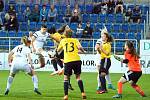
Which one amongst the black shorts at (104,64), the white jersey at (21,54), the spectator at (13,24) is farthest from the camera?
the spectator at (13,24)

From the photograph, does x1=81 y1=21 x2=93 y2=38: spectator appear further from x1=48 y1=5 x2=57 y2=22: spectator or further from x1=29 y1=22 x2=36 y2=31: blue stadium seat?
x1=29 y1=22 x2=36 y2=31: blue stadium seat

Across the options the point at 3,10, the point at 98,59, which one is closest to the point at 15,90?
the point at 98,59

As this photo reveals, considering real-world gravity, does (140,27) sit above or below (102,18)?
below

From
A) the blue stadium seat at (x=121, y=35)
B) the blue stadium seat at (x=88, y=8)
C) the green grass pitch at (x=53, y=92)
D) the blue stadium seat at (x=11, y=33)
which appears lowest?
the green grass pitch at (x=53, y=92)

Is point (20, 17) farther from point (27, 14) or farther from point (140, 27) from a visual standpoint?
point (140, 27)

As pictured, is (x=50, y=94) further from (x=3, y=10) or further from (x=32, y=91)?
(x=3, y=10)

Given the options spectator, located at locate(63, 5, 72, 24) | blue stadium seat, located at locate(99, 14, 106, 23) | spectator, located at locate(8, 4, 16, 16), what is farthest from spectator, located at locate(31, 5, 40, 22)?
blue stadium seat, located at locate(99, 14, 106, 23)

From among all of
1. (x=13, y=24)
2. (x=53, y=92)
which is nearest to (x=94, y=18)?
(x=13, y=24)

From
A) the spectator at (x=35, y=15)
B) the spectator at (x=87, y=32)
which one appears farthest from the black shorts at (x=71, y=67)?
the spectator at (x=35, y=15)

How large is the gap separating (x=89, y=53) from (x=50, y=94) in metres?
13.7

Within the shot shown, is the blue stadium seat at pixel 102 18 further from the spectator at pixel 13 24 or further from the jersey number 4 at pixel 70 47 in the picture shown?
the jersey number 4 at pixel 70 47

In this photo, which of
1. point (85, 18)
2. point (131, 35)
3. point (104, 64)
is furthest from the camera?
point (85, 18)

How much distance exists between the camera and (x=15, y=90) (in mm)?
19141

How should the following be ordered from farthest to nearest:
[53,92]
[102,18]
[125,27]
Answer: [102,18] → [125,27] → [53,92]
